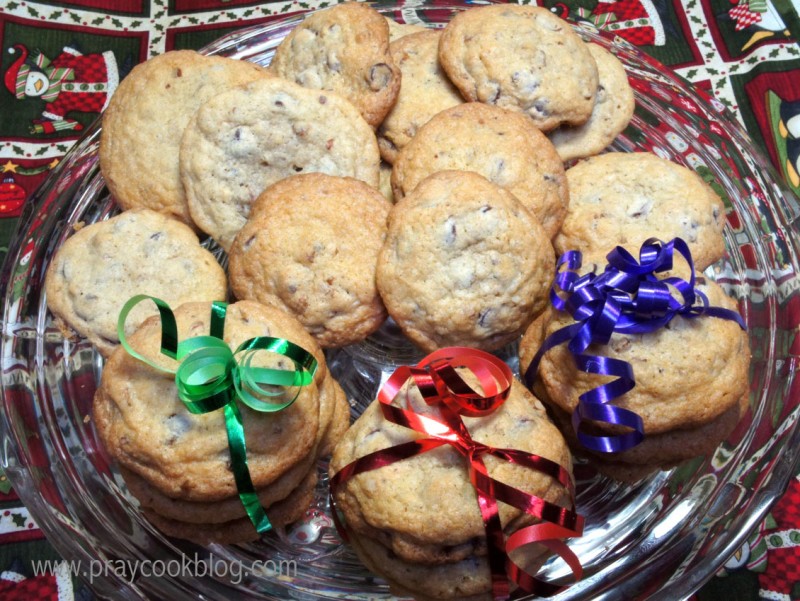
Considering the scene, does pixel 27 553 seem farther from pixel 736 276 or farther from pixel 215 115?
pixel 736 276

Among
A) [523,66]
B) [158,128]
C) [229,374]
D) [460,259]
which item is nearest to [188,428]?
[229,374]

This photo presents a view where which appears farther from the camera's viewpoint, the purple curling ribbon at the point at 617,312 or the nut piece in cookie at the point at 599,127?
the nut piece in cookie at the point at 599,127

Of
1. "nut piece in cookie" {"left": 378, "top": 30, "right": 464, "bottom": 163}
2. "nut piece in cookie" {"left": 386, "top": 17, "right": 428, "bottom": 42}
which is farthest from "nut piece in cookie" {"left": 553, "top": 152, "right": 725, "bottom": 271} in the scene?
"nut piece in cookie" {"left": 386, "top": 17, "right": 428, "bottom": 42}

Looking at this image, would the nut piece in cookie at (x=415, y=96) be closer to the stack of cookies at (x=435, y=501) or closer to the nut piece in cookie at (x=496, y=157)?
the nut piece in cookie at (x=496, y=157)

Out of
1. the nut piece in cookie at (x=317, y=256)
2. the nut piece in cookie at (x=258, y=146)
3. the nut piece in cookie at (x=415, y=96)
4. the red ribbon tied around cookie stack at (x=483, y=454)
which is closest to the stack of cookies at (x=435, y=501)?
the red ribbon tied around cookie stack at (x=483, y=454)

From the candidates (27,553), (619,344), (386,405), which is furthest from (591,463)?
(27,553)

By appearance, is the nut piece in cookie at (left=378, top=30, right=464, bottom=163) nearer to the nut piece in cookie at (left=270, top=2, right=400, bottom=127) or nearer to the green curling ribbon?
the nut piece in cookie at (left=270, top=2, right=400, bottom=127)
